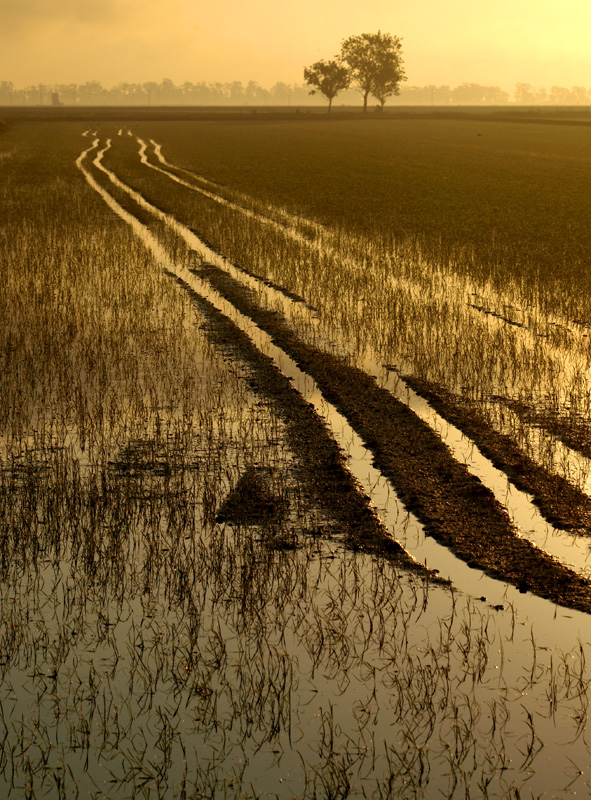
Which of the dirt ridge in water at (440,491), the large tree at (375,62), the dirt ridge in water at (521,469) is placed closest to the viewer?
the dirt ridge in water at (440,491)

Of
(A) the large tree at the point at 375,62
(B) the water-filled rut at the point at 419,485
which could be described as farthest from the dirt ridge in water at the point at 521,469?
(A) the large tree at the point at 375,62

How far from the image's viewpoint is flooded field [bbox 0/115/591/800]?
428 centimetres

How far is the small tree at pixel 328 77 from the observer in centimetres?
15962

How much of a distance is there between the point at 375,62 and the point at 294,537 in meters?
165

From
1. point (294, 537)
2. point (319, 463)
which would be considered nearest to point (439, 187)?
point (319, 463)

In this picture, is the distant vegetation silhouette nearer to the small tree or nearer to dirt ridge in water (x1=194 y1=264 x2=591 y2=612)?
the small tree

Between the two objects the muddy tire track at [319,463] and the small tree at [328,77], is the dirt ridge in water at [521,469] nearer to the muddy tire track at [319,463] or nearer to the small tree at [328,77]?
the muddy tire track at [319,463]

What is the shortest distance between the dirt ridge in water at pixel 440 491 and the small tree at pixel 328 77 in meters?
158

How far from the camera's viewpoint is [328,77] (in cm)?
16025

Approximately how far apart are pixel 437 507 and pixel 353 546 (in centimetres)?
95

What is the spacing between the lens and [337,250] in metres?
20.0

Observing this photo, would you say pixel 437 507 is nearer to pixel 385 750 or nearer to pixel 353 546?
pixel 353 546

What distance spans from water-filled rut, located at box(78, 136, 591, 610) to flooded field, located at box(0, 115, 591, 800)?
30mm

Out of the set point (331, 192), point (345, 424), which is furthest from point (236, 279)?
point (331, 192)
